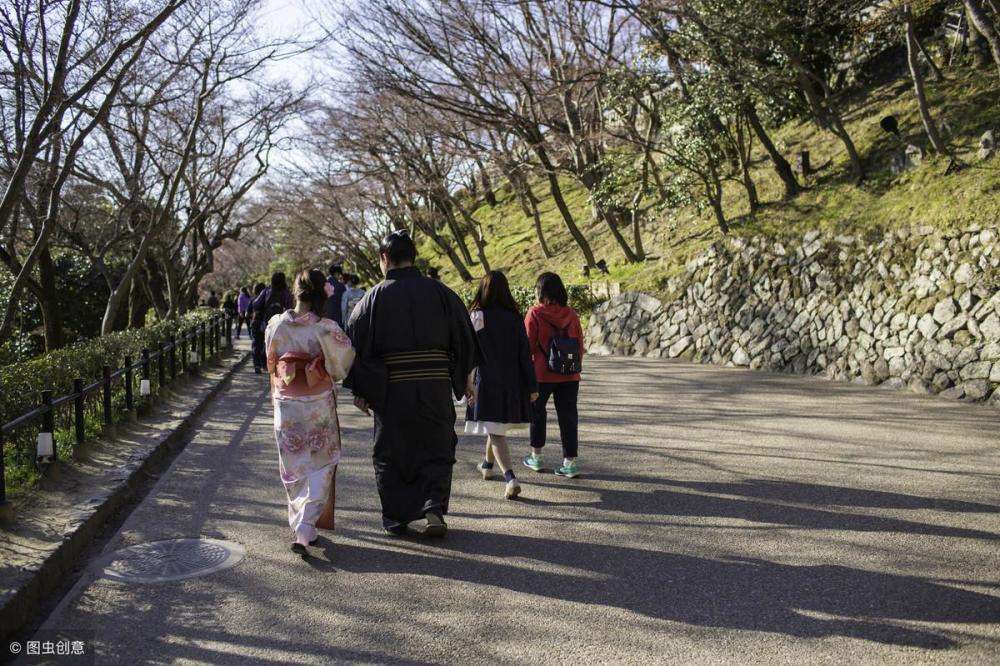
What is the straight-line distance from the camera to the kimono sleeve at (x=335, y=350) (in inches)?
196

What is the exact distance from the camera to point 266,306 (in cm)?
1347

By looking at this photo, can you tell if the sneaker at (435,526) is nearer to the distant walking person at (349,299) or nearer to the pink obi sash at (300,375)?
the pink obi sash at (300,375)

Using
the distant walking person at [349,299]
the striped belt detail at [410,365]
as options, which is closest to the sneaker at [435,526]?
the striped belt detail at [410,365]

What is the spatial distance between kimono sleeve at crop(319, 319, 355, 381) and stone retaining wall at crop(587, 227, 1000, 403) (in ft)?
24.8

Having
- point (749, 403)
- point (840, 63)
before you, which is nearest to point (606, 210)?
point (840, 63)

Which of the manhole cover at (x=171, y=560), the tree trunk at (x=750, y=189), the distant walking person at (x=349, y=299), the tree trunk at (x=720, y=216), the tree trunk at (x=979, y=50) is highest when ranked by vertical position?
the tree trunk at (x=979, y=50)

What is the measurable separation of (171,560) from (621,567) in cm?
247

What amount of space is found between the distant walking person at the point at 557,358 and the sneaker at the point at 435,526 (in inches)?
69.6

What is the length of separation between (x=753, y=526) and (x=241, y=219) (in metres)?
31.6

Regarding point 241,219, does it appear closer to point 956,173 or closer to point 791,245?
point 791,245

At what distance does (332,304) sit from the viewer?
14.3 metres

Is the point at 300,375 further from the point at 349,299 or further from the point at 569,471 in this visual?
the point at 349,299

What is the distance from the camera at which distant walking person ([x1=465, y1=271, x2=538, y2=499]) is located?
6125 millimetres

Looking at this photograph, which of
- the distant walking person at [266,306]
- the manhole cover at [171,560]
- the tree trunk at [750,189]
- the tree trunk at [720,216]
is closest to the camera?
the manhole cover at [171,560]
